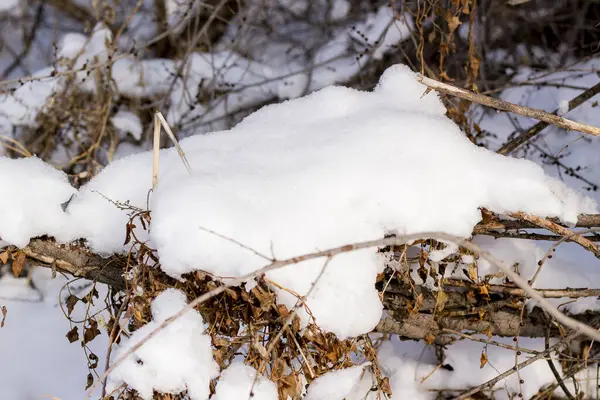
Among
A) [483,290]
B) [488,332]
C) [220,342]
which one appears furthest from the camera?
[488,332]

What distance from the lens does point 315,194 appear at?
5.20 ft

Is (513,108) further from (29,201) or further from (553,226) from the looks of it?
(29,201)

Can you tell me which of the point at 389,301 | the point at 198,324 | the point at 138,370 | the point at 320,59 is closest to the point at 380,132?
the point at 389,301

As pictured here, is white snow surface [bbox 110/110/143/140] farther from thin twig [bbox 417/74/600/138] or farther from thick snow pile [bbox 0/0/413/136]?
thin twig [bbox 417/74/600/138]

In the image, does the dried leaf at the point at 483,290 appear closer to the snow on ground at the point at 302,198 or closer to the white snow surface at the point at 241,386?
the snow on ground at the point at 302,198

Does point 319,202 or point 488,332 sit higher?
point 319,202

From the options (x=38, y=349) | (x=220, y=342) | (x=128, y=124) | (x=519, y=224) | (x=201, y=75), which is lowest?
(x=38, y=349)

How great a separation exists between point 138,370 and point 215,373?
201 mm

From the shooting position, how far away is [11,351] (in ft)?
8.91

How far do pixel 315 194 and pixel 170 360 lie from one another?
1.84ft

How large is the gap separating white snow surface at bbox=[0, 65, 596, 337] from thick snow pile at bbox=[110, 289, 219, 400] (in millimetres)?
140

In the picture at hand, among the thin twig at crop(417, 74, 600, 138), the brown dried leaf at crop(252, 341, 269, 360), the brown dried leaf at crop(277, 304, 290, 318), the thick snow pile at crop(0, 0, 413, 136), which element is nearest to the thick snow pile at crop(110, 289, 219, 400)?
the brown dried leaf at crop(252, 341, 269, 360)

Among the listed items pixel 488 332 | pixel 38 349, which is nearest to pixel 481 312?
pixel 488 332

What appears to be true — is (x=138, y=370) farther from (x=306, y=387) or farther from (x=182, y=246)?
(x=306, y=387)
